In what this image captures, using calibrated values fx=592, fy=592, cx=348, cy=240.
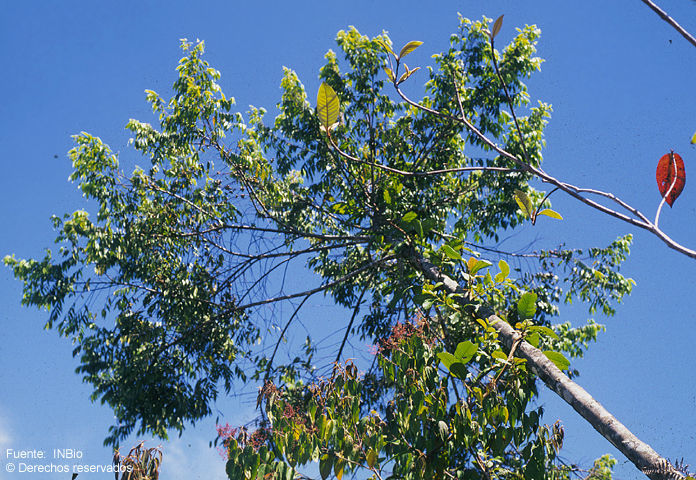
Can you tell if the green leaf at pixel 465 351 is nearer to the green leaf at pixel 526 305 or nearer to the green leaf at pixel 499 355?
the green leaf at pixel 499 355

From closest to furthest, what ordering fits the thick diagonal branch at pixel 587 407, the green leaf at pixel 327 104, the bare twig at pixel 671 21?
the bare twig at pixel 671 21 → the green leaf at pixel 327 104 → the thick diagonal branch at pixel 587 407

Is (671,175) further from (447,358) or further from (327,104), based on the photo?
(447,358)

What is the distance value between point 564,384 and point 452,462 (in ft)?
2.05

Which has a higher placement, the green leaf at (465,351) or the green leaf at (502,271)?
the green leaf at (502,271)

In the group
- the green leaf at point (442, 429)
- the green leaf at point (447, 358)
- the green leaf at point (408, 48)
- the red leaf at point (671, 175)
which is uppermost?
the green leaf at point (408, 48)

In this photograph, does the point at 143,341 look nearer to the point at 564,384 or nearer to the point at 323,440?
the point at 323,440

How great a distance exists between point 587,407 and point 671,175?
1406mm

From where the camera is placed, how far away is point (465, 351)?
2.39 metres

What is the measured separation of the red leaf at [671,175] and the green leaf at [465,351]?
3.69 ft

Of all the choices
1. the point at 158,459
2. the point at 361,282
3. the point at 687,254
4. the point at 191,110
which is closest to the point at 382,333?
the point at 361,282

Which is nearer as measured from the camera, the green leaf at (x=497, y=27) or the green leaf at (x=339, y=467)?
the green leaf at (x=497, y=27)

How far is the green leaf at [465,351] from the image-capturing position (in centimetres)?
237


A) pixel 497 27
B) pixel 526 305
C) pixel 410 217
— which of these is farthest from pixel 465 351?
pixel 410 217

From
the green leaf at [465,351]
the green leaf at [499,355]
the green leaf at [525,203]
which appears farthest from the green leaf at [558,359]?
the green leaf at [525,203]
